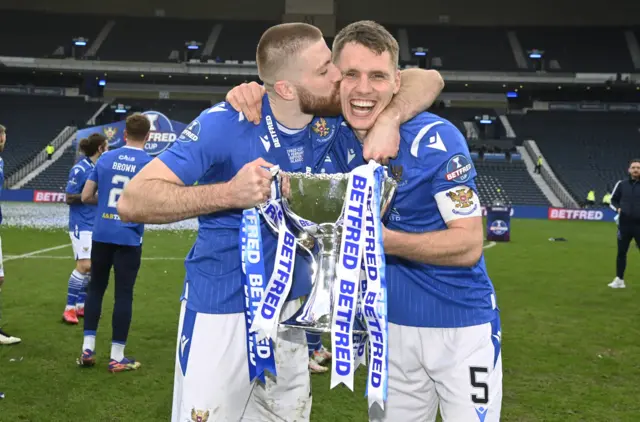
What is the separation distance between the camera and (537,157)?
42062 millimetres

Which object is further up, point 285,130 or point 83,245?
point 285,130

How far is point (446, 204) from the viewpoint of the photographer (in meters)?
2.71

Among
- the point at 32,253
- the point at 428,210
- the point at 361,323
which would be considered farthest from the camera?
the point at 32,253

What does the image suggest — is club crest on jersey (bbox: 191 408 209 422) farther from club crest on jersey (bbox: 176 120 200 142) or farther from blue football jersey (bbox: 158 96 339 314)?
club crest on jersey (bbox: 176 120 200 142)

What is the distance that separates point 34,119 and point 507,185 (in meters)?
31.5

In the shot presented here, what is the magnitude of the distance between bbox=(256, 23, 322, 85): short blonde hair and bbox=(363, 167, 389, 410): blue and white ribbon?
0.79 metres

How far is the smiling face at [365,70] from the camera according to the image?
2680 mm

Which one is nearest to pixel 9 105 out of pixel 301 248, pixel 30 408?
pixel 30 408

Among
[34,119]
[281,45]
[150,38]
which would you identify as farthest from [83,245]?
[150,38]

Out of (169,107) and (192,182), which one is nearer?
(192,182)

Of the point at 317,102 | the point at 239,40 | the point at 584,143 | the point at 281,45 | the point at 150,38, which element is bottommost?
the point at 317,102

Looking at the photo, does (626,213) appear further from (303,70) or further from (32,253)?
(32,253)

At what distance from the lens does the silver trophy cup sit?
2.31m

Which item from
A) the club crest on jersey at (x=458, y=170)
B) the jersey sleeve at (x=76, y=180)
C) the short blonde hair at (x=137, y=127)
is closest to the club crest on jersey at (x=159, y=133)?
the jersey sleeve at (x=76, y=180)
